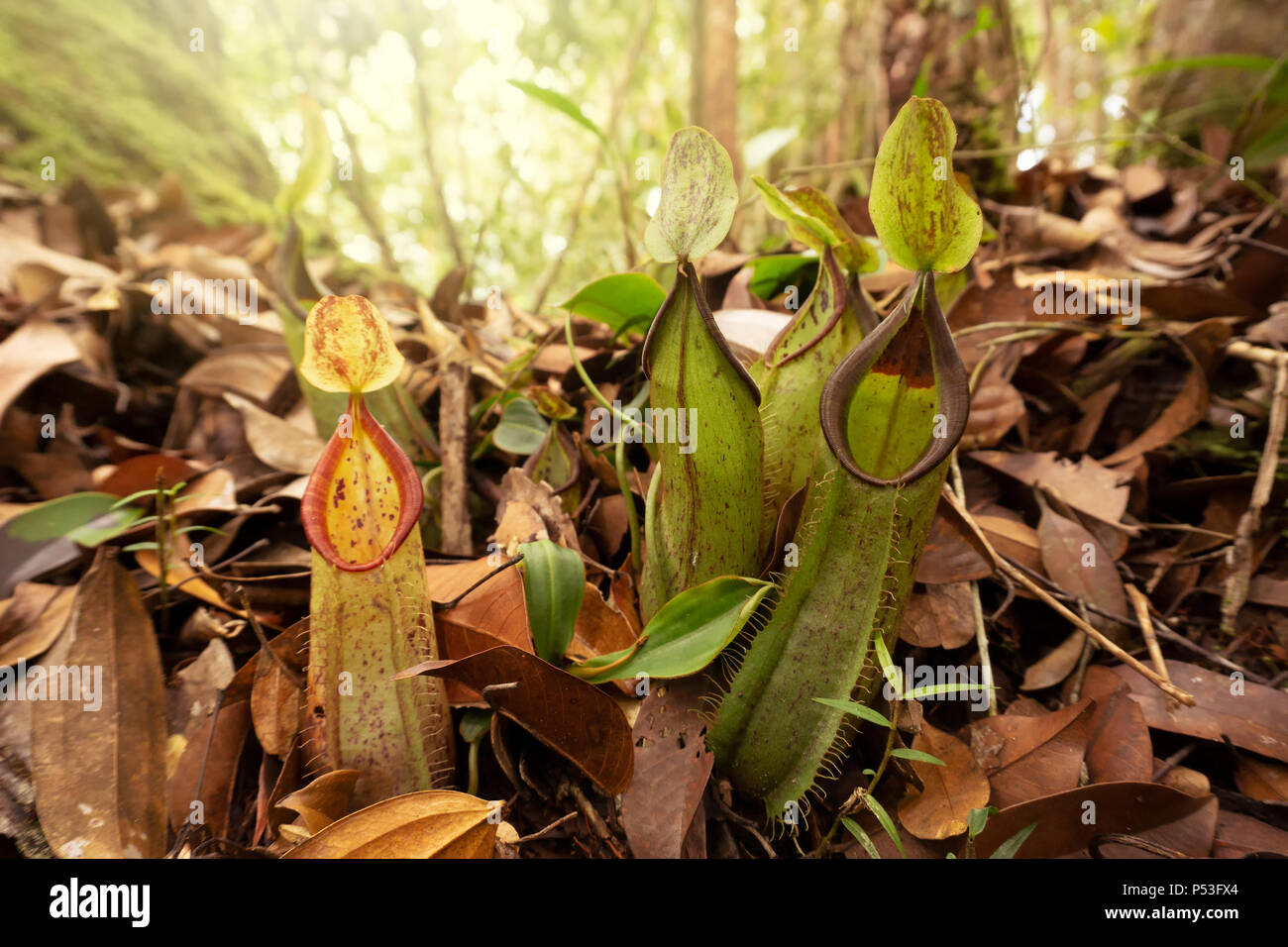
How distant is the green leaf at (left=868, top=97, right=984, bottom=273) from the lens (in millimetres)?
667

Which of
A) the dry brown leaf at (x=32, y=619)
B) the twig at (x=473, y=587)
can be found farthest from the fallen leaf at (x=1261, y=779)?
the dry brown leaf at (x=32, y=619)

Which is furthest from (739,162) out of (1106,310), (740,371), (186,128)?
(186,128)

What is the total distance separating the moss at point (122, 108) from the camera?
233cm

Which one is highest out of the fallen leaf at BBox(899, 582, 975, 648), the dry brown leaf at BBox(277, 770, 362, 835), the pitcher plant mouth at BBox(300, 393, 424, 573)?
the pitcher plant mouth at BBox(300, 393, 424, 573)

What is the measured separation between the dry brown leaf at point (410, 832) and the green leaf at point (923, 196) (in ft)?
2.44

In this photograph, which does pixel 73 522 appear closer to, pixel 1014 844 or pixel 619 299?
pixel 619 299

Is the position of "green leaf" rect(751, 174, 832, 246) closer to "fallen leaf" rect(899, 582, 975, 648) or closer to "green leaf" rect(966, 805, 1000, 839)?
"fallen leaf" rect(899, 582, 975, 648)

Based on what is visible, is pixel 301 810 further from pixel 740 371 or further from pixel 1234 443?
pixel 1234 443

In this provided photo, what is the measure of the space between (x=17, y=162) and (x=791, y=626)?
9.70 feet

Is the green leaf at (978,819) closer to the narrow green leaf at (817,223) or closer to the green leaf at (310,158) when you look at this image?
the narrow green leaf at (817,223)

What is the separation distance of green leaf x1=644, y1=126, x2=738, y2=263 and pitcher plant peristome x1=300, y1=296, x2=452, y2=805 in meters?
0.34

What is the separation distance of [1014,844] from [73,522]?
1493mm

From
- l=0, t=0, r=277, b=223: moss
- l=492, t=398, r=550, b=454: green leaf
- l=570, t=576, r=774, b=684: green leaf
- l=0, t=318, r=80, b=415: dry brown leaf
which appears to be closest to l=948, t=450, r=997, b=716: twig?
l=570, t=576, r=774, b=684: green leaf

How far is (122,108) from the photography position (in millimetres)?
2506
